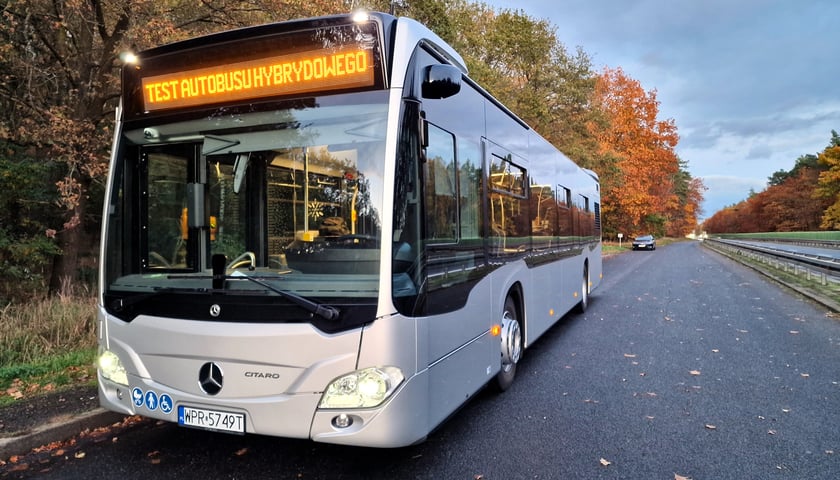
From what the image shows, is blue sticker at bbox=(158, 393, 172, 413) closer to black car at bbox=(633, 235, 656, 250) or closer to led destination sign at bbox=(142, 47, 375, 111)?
led destination sign at bbox=(142, 47, 375, 111)

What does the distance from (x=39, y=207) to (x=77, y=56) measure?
320cm

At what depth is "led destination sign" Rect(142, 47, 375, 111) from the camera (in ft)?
10.6

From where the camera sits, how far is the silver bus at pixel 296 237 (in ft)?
Result: 9.90

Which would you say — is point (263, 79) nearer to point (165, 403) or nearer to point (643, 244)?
point (165, 403)

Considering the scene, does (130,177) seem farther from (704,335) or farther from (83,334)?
(704,335)

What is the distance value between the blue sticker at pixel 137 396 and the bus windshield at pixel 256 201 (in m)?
0.65

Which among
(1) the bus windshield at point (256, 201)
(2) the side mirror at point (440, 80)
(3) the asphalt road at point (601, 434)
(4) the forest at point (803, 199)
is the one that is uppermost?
(4) the forest at point (803, 199)

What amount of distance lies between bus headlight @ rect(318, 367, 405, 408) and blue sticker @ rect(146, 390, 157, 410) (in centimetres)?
123

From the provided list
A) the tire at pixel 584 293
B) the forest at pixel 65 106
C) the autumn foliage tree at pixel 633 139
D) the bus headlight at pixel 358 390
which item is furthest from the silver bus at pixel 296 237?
the autumn foliage tree at pixel 633 139

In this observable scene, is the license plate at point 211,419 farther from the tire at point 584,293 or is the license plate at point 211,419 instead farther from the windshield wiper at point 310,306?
the tire at point 584,293

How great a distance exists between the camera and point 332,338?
9.72ft

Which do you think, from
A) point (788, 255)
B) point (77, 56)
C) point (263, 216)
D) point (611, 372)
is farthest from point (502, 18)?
point (263, 216)

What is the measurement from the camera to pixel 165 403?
332cm

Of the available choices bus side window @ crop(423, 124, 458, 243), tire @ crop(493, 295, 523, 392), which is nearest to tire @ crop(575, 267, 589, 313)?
tire @ crop(493, 295, 523, 392)
